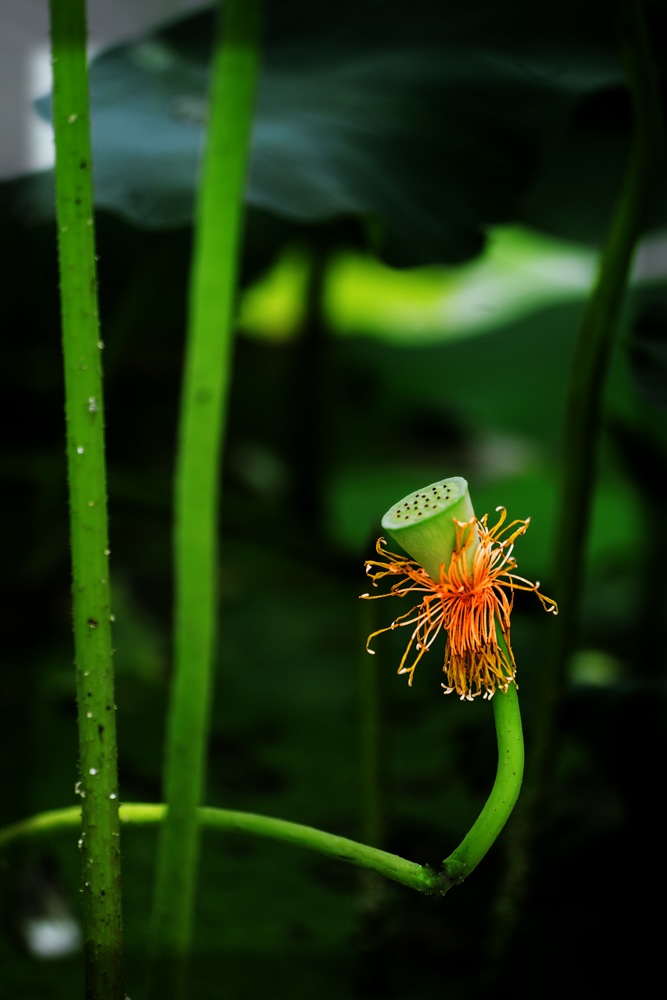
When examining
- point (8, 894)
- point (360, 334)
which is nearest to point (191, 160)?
point (8, 894)

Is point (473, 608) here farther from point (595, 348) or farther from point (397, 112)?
point (397, 112)

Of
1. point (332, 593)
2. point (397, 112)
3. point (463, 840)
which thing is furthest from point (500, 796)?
point (332, 593)

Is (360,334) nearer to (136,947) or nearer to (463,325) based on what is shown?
(463,325)

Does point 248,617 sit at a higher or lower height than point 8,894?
lower

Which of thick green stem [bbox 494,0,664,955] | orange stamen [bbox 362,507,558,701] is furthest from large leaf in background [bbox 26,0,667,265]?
orange stamen [bbox 362,507,558,701]

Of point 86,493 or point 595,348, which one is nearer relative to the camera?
point 86,493

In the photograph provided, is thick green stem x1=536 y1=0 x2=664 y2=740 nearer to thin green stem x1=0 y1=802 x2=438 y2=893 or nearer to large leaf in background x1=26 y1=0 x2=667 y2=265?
large leaf in background x1=26 y1=0 x2=667 y2=265
